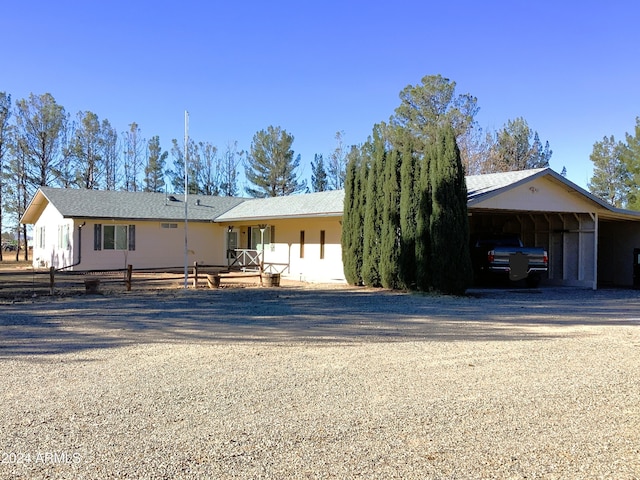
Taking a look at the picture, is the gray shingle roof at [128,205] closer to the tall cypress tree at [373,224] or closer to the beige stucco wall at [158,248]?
the beige stucco wall at [158,248]

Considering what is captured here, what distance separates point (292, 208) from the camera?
25.5 meters

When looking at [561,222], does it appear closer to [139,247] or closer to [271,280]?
[271,280]

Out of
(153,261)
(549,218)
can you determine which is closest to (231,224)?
(153,261)

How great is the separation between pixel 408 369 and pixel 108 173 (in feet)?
160

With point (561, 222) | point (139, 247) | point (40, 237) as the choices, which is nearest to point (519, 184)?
point (561, 222)

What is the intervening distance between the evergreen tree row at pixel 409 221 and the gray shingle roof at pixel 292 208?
177cm

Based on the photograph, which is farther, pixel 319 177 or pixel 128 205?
pixel 319 177

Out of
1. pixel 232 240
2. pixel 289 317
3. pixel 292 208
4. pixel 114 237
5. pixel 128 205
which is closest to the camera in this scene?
pixel 289 317

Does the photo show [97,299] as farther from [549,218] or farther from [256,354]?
[549,218]

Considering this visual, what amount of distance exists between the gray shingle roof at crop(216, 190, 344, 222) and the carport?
5.24 meters

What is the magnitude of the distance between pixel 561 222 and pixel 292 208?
1050 cm

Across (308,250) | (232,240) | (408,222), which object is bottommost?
(308,250)

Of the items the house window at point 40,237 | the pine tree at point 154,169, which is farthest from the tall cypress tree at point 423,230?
the pine tree at point 154,169

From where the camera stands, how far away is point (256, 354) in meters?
8.20
